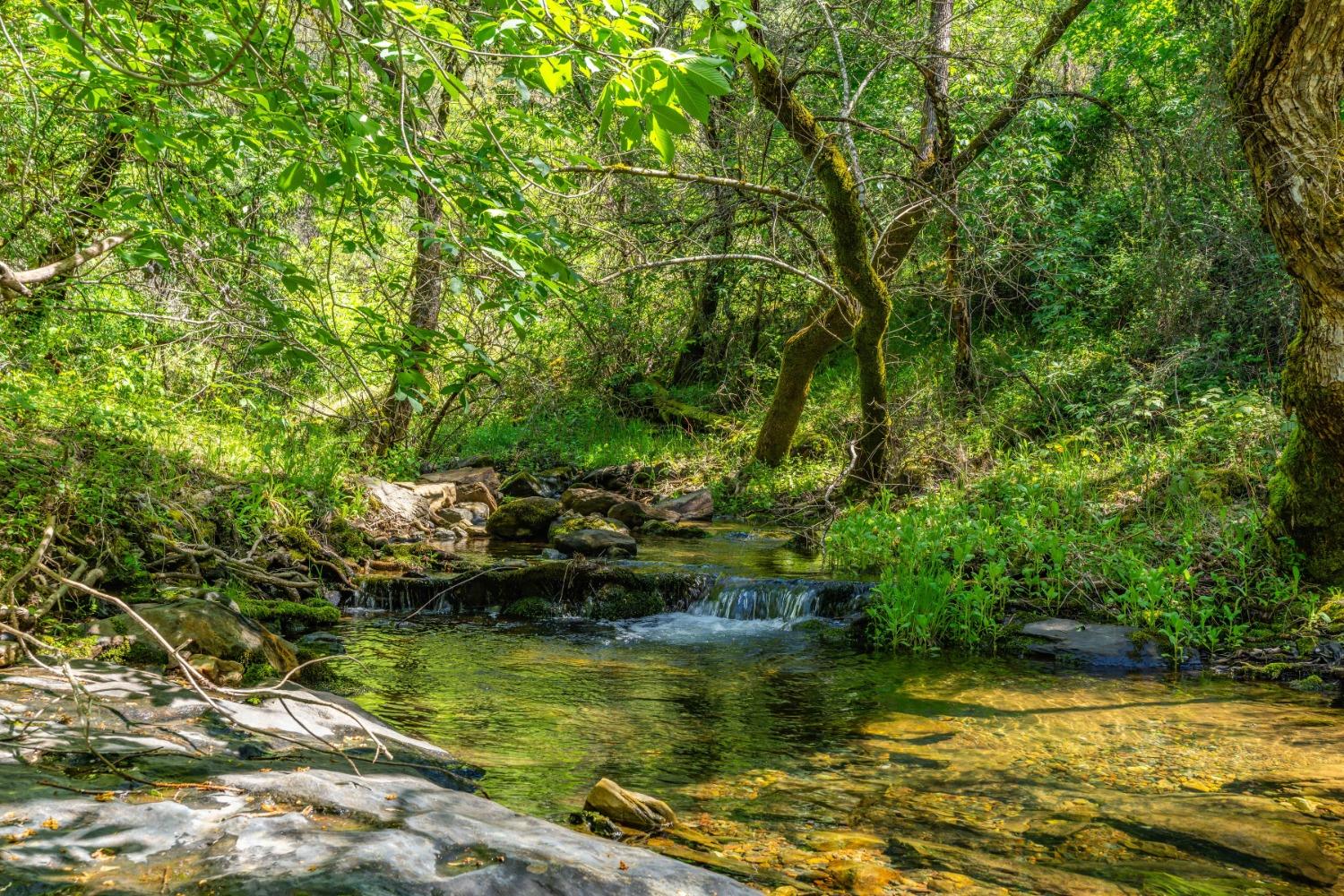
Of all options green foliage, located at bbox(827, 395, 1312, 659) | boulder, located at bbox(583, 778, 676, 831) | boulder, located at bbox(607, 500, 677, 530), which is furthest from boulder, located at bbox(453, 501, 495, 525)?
boulder, located at bbox(583, 778, 676, 831)

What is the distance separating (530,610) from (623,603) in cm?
89

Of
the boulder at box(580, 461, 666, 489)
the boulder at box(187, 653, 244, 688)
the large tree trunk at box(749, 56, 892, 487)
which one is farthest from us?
the boulder at box(580, 461, 666, 489)

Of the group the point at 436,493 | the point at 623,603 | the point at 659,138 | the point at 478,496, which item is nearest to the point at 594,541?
the point at 623,603

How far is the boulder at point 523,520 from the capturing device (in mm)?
12453

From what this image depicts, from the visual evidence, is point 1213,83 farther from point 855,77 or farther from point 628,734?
point 628,734

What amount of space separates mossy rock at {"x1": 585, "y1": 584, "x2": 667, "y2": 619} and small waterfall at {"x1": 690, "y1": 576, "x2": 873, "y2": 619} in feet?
1.23

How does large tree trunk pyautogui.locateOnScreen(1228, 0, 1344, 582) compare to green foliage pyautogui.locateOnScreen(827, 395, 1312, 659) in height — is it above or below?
above

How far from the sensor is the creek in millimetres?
3340

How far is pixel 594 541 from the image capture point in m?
10.5

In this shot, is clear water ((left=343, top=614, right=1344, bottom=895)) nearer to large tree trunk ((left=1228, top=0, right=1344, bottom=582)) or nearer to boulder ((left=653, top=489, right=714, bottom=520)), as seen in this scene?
large tree trunk ((left=1228, top=0, right=1344, bottom=582))

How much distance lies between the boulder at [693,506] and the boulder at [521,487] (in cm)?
232

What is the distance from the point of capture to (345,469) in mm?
10766

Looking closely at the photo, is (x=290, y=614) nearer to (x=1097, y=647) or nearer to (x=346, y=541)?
(x=346, y=541)

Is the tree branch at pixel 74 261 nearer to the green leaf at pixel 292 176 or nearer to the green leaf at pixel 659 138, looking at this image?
the green leaf at pixel 292 176
